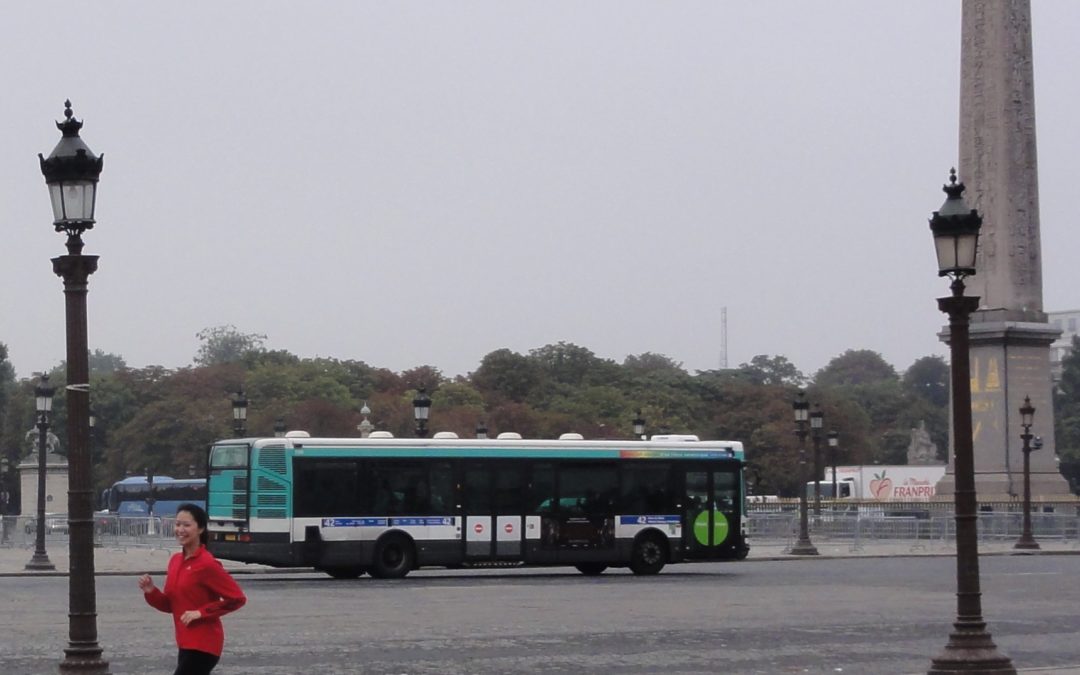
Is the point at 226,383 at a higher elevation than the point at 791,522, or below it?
higher

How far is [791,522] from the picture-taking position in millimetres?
53031

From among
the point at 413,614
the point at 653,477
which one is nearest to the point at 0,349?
the point at 653,477

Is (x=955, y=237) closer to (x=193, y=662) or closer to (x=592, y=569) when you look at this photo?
(x=193, y=662)

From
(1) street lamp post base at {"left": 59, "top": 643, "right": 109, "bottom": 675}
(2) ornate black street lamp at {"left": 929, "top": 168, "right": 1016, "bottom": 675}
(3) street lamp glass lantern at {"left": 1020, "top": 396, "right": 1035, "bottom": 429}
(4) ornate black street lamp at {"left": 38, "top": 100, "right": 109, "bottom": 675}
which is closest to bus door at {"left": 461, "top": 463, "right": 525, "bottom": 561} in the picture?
(2) ornate black street lamp at {"left": 929, "top": 168, "right": 1016, "bottom": 675}

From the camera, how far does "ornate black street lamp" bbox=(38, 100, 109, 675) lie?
1247 cm

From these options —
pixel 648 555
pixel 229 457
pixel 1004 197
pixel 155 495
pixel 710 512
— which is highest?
pixel 1004 197

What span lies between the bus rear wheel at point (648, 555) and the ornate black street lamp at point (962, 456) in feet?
61.1

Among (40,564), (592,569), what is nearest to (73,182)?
(592,569)

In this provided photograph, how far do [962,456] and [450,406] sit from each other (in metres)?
99.9

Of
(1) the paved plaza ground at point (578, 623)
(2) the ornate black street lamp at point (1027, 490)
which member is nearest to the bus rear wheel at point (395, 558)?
(1) the paved plaza ground at point (578, 623)

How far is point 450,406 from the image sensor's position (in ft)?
376

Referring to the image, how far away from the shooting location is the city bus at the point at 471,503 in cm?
3127

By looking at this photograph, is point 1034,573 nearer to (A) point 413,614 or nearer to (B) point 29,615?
(A) point 413,614

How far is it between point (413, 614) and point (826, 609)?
560 cm
